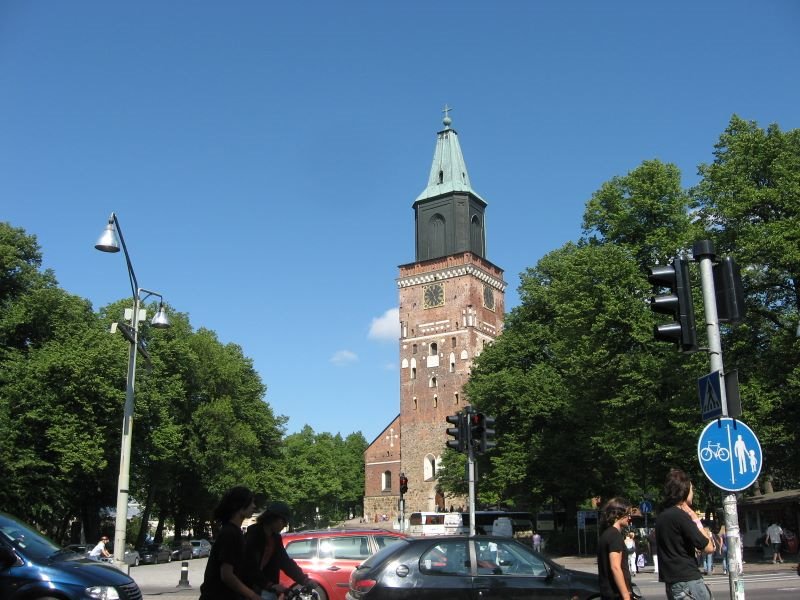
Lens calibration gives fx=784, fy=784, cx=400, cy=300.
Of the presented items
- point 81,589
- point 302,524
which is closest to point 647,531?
point 81,589

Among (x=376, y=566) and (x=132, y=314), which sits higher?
(x=132, y=314)

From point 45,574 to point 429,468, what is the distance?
61.5 m

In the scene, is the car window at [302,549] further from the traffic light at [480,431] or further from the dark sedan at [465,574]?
the dark sedan at [465,574]

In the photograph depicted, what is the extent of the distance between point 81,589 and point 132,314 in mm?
10078

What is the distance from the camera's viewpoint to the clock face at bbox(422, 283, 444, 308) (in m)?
71.9

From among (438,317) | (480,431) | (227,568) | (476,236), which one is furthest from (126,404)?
(476,236)

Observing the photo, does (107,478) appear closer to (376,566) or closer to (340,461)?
(376,566)

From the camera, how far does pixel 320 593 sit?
43.5 ft

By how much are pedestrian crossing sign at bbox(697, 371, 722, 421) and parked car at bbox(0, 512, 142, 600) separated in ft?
21.6

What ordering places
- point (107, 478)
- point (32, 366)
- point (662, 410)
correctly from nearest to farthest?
point (662, 410), point (32, 366), point (107, 478)

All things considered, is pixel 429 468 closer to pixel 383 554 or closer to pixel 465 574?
pixel 383 554

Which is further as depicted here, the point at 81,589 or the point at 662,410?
the point at 662,410

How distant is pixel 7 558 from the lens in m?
8.12

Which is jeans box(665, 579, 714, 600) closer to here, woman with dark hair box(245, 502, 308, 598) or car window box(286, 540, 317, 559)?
woman with dark hair box(245, 502, 308, 598)
